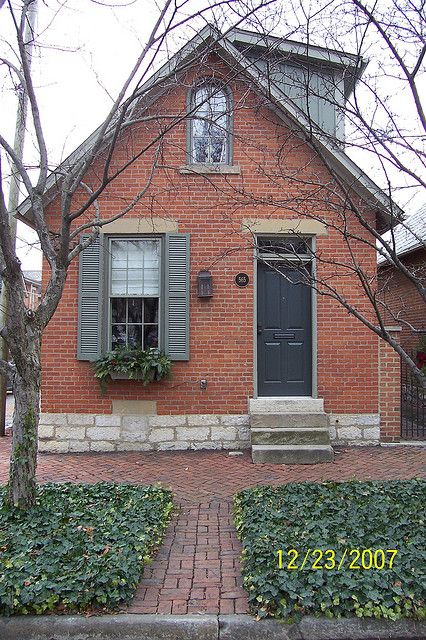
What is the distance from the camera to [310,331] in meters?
7.76

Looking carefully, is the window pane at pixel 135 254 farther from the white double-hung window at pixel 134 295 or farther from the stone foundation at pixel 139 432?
the stone foundation at pixel 139 432

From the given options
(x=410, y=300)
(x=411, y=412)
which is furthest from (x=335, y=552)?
(x=410, y=300)

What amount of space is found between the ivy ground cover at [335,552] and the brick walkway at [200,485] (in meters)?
0.20

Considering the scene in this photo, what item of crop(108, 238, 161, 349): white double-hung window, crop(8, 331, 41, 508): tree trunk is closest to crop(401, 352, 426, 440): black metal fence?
crop(108, 238, 161, 349): white double-hung window

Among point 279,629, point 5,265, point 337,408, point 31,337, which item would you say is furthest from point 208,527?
point 337,408

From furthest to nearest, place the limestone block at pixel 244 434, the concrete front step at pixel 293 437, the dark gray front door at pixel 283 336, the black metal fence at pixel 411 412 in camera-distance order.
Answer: the black metal fence at pixel 411 412, the dark gray front door at pixel 283 336, the limestone block at pixel 244 434, the concrete front step at pixel 293 437

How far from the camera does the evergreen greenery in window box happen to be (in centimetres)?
727

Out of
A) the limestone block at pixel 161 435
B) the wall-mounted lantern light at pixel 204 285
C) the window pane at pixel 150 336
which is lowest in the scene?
the limestone block at pixel 161 435

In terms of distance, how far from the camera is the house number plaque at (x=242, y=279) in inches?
300

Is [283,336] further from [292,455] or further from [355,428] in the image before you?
[292,455]

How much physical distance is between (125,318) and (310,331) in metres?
2.80

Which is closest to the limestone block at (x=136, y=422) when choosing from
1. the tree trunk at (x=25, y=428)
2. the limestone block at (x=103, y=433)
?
the limestone block at (x=103, y=433)

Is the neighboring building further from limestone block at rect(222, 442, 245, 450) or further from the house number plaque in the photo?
limestone block at rect(222, 442, 245, 450)

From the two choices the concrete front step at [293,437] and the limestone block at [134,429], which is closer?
the concrete front step at [293,437]
